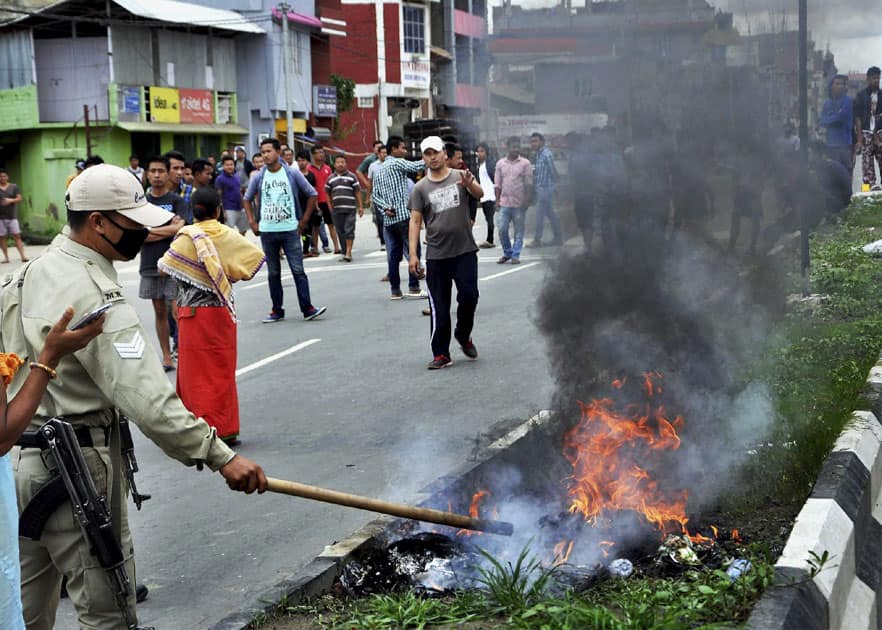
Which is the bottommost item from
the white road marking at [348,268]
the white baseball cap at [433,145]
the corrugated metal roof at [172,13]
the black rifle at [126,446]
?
the white road marking at [348,268]

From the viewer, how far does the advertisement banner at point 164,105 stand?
33.1 meters

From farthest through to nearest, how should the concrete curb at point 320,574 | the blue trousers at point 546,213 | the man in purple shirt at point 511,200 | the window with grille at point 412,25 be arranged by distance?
the window with grille at point 412,25 → the man in purple shirt at point 511,200 → the blue trousers at point 546,213 → the concrete curb at point 320,574

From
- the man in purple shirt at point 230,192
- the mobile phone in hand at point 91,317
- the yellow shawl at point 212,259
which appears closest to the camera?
the mobile phone in hand at point 91,317

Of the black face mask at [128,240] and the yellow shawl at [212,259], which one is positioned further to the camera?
the yellow shawl at [212,259]

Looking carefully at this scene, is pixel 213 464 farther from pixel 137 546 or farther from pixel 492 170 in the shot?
pixel 492 170

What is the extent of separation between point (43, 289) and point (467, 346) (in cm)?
646

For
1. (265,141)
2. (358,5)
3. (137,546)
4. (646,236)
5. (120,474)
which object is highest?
(358,5)

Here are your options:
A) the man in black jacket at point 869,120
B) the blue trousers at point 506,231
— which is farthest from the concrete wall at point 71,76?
the man in black jacket at point 869,120

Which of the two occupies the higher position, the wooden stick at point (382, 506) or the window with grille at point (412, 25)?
the window with grille at point (412, 25)

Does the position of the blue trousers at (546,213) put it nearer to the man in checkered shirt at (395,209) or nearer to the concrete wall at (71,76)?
the man in checkered shirt at (395,209)

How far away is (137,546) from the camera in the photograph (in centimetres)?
552

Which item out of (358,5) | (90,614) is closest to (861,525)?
(90,614)

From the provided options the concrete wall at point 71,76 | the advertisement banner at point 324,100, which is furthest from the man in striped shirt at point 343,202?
the advertisement banner at point 324,100

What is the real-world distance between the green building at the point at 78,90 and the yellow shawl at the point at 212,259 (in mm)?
24311
